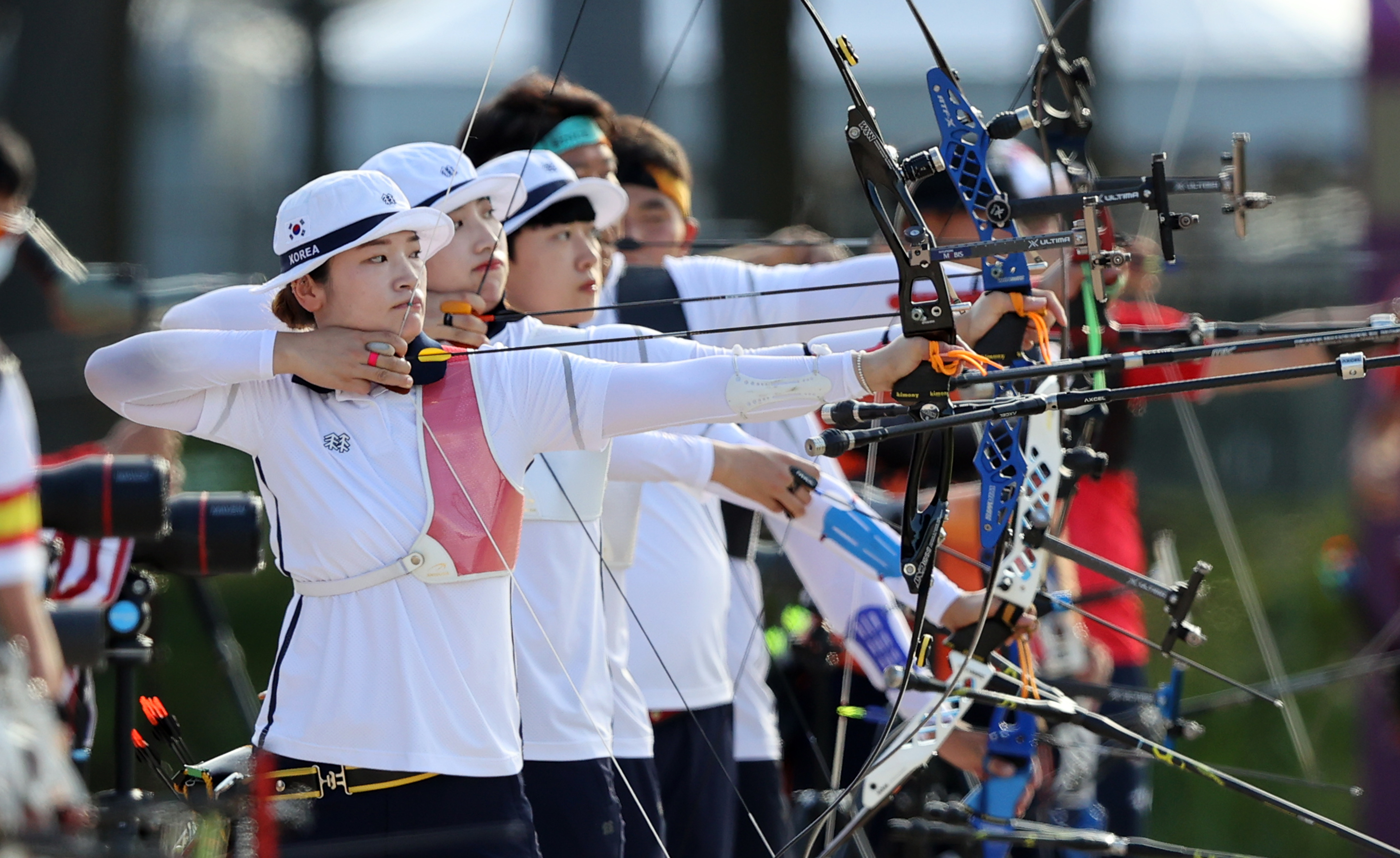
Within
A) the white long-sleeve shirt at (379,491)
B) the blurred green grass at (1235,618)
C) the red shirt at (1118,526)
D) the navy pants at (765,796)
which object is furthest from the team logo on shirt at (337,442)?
the blurred green grass at (1235,618)

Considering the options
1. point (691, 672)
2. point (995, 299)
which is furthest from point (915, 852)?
point (995, 299)

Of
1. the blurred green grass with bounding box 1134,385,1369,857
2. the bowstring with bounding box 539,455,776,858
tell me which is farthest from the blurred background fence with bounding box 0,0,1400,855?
the bowstring with bounding box 539,455,776,858

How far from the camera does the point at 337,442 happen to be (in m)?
2.04

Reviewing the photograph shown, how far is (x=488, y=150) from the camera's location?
9.86 ft

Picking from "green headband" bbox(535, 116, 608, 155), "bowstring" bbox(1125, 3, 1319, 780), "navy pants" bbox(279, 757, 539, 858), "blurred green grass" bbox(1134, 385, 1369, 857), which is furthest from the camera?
"blurred green grass" bbox(1134, 385, 1369, 857)

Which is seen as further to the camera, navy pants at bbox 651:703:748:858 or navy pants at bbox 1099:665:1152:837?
navy pants at bbox 1099:665:1152:837

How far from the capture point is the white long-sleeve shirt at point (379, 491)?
6.42 feet

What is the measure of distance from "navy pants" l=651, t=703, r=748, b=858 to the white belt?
975mm

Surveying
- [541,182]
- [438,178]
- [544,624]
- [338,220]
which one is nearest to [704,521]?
[544,624]

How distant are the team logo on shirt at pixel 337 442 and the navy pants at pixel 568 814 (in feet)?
1.95

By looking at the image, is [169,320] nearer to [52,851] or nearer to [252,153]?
[52,851]

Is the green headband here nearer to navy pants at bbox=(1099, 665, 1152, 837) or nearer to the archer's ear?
the archer's ear

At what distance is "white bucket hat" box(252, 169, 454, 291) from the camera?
6.73ft

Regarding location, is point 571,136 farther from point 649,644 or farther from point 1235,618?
point 1235,618
